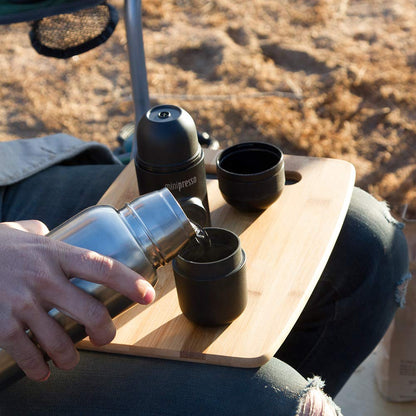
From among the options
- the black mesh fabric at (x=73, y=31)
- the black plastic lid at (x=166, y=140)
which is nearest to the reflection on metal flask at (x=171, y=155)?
the black plastic lid at (x=166, y=140)

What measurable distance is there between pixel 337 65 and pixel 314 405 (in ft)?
7.36

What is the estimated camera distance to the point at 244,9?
3381 millimetres

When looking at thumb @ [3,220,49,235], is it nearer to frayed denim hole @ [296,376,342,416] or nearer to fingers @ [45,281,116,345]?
fingers @ [45,281,116,345]

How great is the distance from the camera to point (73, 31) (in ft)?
4.44

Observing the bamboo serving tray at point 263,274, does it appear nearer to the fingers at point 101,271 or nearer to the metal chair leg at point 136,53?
the fingers at point 101,271

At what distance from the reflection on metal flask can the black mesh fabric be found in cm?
55

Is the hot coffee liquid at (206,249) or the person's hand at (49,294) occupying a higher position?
the person's hand at (49,294)

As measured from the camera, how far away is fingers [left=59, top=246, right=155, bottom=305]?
0.67 m

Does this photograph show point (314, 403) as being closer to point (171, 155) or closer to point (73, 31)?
point (171, 155)

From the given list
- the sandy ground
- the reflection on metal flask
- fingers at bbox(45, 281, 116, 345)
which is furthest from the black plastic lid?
the sandy ground

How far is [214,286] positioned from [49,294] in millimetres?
196

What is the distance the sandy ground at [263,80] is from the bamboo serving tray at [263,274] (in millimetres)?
1089

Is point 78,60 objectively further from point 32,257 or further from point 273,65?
point 32,257

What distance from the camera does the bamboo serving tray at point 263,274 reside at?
768mm
